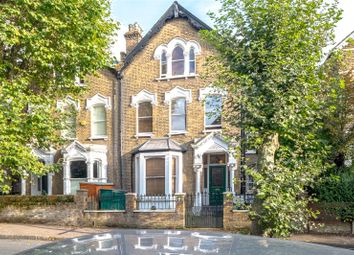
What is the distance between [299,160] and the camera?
8664mm

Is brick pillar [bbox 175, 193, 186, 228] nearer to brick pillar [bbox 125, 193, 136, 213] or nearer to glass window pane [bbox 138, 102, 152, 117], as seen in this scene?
brick pillar [bbox 125, 193, 136, 213]

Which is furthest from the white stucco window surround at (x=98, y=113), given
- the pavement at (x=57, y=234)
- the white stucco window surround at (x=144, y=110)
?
the pavement at (x=57, y=234)

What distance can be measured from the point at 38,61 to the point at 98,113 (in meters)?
9.01

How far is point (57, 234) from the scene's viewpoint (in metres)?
14.2

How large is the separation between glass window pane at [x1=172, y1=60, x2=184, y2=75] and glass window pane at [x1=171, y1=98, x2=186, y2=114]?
1.56 meters

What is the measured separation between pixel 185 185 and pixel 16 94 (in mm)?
10952

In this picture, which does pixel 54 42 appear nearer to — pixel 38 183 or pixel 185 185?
pixel 185 185

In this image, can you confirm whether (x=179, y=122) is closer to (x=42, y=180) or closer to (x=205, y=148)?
(x=205, y=148)

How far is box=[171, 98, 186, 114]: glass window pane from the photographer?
21625 mm

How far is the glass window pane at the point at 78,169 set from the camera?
22938 millimetres

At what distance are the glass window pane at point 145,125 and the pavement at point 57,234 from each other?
7.74m

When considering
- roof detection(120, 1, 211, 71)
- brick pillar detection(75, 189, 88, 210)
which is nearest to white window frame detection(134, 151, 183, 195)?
brick pillar detection(75, 189, 88, 210)

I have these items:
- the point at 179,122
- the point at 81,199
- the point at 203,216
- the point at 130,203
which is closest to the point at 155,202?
the point at 130,203

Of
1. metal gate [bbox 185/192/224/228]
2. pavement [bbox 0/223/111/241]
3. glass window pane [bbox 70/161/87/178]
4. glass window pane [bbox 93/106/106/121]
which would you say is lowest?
pavement [bbox 0/223/111/241]
